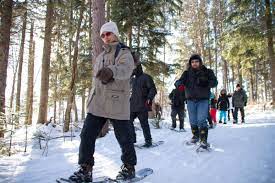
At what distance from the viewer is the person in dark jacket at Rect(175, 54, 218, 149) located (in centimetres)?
588

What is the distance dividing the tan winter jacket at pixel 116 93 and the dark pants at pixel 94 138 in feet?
0.37

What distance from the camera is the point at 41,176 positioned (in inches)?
165

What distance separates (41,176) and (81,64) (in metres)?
10.8

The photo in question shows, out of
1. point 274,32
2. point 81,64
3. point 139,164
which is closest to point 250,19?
point 274,32

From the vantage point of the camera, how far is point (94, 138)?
148 inches

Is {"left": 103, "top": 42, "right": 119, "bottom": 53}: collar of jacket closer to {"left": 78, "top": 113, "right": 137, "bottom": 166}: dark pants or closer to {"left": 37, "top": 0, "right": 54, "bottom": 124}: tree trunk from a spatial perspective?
{"left": 78, "top": 113, "right": 137, "bottom": 166}: dark pants

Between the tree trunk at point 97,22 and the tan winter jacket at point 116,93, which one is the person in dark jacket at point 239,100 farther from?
the tan winter jacket at point 116,93

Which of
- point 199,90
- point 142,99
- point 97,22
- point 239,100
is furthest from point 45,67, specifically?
point 199,90

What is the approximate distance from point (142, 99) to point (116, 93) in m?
3.06

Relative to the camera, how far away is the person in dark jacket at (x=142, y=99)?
263 inches

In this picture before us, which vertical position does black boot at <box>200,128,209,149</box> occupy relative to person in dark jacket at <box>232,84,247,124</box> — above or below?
below

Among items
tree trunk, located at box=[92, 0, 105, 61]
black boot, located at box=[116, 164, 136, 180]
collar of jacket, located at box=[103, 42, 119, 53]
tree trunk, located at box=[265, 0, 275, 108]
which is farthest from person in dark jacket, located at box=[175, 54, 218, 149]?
tree trunk, located at box=[265, 0, 275, 108]

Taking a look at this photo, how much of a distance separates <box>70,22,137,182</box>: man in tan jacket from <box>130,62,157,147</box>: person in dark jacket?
9.03 feet

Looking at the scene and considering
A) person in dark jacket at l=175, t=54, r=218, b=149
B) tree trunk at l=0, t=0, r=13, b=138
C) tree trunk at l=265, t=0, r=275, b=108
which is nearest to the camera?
person in dark jacket at l=175, t=54, r=218, b=149
